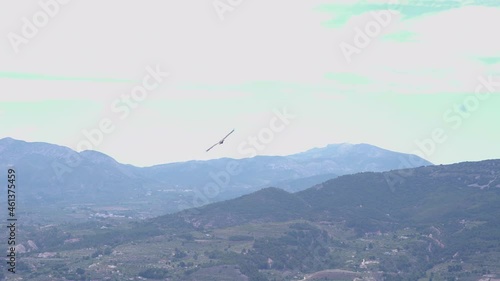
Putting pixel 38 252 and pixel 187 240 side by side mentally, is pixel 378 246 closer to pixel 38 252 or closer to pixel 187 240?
pixel 187 240

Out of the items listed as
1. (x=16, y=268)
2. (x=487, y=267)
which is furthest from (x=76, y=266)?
(x=487, y=267)

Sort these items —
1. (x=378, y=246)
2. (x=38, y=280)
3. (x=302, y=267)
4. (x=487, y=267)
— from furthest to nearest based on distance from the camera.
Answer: (x=378, y=246) → (x=302, y=267) → (x=487, y=267) → (x=38, y=280)

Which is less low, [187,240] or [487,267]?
[187,240]

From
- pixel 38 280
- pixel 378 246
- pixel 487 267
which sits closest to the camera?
pixel 38 280

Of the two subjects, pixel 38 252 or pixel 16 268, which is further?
pixel 38 252

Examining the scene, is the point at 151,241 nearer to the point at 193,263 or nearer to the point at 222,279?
the point at 193,263

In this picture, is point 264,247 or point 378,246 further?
point 378,246

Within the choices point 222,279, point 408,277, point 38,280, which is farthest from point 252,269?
point 38,280

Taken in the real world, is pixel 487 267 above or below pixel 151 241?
below

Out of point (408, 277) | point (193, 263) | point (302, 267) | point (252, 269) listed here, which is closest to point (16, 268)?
point (193, 263)
